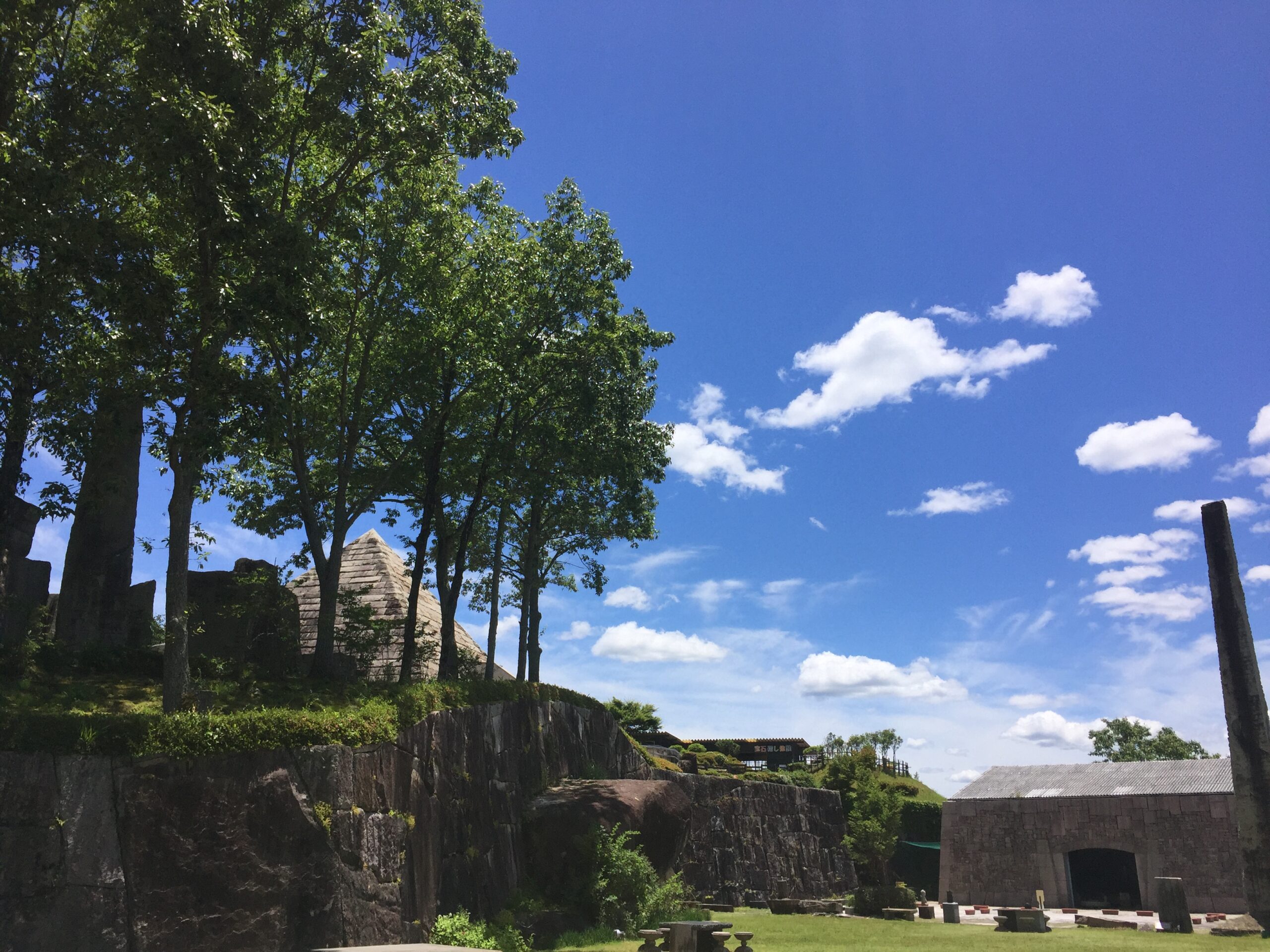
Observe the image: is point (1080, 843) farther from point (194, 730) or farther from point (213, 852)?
point (194, 730)

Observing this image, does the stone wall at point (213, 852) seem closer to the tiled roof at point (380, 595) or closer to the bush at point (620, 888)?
the bush at point (620, 888)

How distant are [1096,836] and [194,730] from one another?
114 feet

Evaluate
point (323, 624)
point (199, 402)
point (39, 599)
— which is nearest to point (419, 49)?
point (199, 402)

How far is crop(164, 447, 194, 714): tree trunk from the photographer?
1209 cm

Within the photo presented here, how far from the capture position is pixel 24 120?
14.8 m

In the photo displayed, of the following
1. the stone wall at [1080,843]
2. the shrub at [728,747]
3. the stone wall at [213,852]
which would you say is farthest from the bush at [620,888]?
the shrub at [728,747]

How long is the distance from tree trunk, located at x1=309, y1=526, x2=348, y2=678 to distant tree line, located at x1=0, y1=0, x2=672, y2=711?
5 cm

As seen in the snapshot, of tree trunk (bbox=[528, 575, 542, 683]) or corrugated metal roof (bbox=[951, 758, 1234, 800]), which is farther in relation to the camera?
corrugated metal roof (bbox=[951, 758, 1234, 800])

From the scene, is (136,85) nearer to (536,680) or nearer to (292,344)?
A: (292,344)

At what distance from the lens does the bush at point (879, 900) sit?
85.4 ft

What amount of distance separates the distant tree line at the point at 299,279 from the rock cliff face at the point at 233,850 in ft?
6.23

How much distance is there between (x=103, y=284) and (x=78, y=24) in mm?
6478

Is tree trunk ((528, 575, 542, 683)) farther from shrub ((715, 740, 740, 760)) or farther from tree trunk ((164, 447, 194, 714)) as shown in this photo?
shrub ((715, 740, 740, 760))

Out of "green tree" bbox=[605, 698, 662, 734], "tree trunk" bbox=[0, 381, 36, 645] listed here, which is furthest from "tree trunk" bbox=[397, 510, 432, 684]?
"green tree" bbox=[605, 698, 662, 734]
